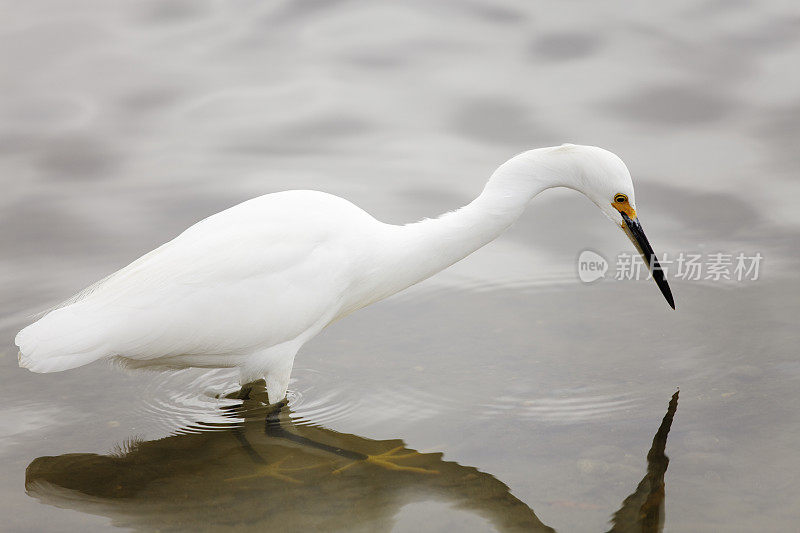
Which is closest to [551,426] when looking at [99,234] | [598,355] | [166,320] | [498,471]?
→ [498,471]

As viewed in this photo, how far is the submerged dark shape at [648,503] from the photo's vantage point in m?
3.82

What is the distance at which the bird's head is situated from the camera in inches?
173

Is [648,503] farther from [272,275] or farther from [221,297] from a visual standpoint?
[221,297]

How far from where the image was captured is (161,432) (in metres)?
4.70

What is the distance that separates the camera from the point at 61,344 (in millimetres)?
4355

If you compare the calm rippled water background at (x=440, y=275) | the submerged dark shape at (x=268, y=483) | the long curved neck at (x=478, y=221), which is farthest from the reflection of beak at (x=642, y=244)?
the submerged dark shape at (x=268, y=483)

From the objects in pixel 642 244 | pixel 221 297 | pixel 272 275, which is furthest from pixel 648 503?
pixel 221 297

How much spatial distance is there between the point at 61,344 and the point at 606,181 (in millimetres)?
2524

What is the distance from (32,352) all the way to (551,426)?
2353mm

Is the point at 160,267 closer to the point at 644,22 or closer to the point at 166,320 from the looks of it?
the point at 166,320

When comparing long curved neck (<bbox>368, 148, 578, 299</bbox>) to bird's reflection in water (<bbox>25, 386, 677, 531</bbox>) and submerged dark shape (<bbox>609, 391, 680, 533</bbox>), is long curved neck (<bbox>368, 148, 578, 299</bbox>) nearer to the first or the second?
bird's reflection in water (<bbox>25, 386, 677, 531</bbox>)

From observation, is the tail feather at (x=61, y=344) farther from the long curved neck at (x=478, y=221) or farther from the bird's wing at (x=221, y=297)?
the long curved neck at (x=478, y=221)

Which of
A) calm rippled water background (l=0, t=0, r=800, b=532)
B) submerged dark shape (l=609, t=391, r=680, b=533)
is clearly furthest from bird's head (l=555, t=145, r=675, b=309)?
submerged dark shape (l=609, t=391, r=680, b=533)

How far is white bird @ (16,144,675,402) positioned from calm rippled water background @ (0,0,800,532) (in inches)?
18.9
